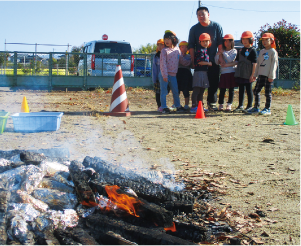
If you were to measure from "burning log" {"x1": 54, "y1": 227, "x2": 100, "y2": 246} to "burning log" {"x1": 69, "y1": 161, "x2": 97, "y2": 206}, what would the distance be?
0.40 metres

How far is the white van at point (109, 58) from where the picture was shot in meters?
15.2

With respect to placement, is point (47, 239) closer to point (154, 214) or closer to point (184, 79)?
point (154, 214)

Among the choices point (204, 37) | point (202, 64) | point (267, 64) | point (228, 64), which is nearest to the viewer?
point (267, 64)

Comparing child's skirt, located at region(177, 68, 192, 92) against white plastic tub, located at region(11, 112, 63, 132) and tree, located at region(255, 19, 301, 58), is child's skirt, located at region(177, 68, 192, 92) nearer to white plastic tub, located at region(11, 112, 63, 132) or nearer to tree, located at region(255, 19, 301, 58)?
white plastic tub, located at region(11, 112, 63, 132)

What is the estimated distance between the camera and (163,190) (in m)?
3.09

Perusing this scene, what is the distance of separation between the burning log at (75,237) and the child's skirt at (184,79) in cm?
680

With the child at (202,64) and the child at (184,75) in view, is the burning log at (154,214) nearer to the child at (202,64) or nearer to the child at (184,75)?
the child at (202,64)

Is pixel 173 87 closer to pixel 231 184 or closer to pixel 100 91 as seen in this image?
pixel 231 184

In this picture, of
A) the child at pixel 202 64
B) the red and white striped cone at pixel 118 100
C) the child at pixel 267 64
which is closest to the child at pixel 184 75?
the child at pixel 202 64

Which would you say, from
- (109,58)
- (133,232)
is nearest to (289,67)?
(109,58)

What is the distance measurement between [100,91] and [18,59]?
415 cm

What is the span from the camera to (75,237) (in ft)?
7.79

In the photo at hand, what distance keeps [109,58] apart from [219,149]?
11072 millimetres

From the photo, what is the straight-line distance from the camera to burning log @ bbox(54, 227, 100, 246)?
2306 mm
